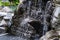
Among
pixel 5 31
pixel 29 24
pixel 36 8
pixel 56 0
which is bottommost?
pixel 5 31

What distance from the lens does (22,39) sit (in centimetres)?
968

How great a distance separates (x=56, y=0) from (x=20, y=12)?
3.99 metres

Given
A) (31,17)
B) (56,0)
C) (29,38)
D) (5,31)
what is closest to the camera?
(56,0)

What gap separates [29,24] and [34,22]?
350 mm

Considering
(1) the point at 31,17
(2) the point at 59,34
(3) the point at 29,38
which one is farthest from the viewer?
(1) the point at 31,17

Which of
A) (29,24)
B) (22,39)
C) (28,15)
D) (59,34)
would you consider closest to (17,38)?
(22,39)

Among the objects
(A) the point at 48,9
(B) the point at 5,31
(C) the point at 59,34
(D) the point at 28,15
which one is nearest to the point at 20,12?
(D) the point at 28,15

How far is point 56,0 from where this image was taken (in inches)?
317

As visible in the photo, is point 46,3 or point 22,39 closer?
point 22,39

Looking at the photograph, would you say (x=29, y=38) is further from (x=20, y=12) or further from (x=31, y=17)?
(x=20, y=12)

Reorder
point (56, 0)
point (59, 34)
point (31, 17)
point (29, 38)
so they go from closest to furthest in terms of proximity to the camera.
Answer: point (59, 34) → point (56, 0) → point (29, 38) → point (31, 17)

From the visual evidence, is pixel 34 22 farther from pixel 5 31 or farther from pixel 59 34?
pixel 59 34

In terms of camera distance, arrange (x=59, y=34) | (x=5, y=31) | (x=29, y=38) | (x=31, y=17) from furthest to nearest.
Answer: (x=5, y=31), (x=31, y=17), (x=29, y=38), (x=59, y=34)

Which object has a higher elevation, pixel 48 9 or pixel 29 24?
pixel 48 9
